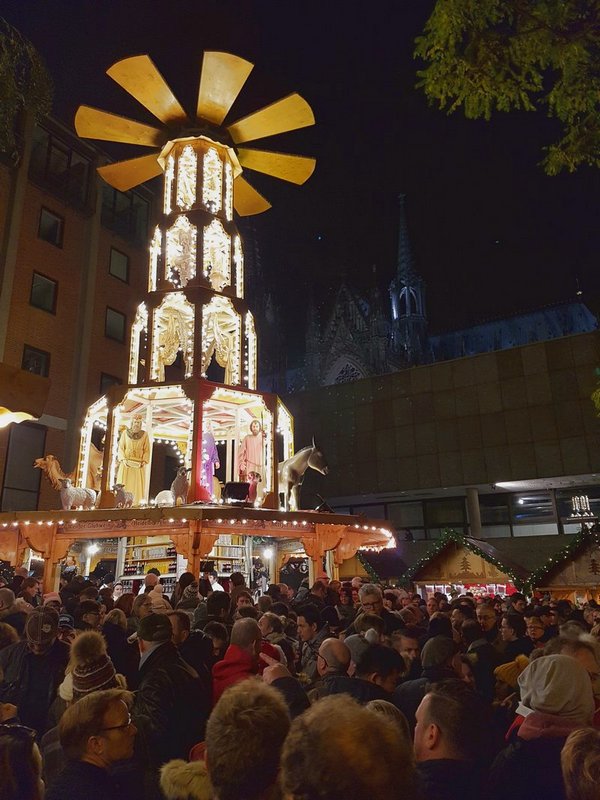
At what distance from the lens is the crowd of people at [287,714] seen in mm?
1710

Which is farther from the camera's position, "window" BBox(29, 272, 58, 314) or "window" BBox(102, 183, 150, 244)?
"window" BBox(102, 183, 150, 244)

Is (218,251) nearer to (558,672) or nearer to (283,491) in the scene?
(283,491)

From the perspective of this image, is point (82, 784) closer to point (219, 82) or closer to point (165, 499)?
point (165, 499)

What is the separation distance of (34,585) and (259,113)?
17282 mm

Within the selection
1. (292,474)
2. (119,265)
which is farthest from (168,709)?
(119,265)

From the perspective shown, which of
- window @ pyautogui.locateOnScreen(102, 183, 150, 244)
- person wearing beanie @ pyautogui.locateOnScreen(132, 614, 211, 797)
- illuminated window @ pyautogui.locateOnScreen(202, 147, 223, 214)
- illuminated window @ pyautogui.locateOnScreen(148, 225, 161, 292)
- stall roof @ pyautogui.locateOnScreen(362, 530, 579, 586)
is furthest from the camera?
window @ pyautogui.locateOnScreen(102, 183, 150, 244)

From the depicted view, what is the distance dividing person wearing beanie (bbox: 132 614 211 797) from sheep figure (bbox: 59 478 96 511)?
12.7m

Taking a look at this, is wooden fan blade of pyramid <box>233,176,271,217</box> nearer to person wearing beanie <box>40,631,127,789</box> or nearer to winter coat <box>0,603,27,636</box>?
winter coat <box>0,603,27,636</box>

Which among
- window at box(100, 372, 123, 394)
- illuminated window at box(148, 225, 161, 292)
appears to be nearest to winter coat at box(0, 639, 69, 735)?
illuminated window at box(148, 225, 161, 292)

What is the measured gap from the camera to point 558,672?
300 cm

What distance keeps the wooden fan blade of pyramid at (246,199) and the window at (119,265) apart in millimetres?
7150

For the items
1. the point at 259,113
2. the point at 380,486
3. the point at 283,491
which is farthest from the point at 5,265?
the point at 380,486

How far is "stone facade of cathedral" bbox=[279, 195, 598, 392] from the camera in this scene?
192 feet

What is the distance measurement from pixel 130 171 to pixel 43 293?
6.52 metres
